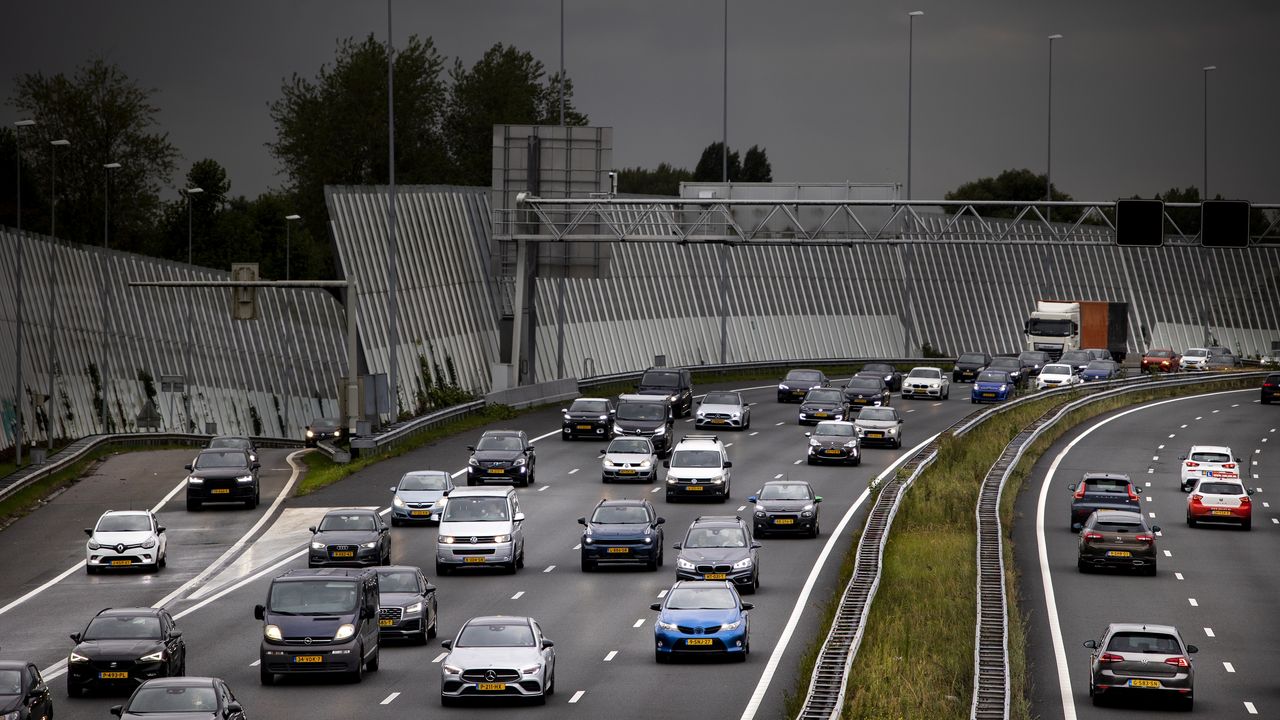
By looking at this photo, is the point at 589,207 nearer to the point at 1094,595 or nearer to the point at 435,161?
the point at 1094,595

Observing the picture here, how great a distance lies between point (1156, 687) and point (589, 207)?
4725cm

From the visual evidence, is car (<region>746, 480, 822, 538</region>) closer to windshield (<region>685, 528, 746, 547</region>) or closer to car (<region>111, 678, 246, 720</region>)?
windshield (<region>685, 528, 746, 547</region>)

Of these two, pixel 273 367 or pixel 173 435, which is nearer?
pixel 173 435

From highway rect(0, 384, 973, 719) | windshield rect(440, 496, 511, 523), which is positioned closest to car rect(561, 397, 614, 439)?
highway rect(0, 384, 973, 719)

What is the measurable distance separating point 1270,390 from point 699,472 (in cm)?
4305

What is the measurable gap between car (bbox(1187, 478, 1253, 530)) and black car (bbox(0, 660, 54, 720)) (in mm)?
33687

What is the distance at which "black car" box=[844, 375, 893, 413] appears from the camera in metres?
71.9

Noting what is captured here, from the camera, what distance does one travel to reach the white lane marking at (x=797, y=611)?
1053 inches

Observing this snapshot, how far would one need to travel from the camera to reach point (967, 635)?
32.2 metres

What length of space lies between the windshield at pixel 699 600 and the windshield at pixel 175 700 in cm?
984

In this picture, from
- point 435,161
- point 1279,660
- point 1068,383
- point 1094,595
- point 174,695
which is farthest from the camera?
point 435,161

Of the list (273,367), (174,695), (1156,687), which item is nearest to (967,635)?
(1156,687)

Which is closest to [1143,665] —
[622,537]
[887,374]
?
[622,537]

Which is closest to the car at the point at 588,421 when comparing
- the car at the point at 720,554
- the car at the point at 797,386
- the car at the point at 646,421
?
the car at the point at 646,421
